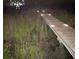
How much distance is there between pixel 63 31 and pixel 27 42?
1.09 feet

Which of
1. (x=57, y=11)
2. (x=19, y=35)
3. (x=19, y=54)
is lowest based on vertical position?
Answer: (x=19, y=54)

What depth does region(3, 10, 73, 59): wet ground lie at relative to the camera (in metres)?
2.53

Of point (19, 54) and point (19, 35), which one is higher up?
point (19, 35)

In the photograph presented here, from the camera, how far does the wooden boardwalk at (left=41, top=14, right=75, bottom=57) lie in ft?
7.99

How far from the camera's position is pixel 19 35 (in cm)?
256

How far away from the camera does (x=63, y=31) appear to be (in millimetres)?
2537

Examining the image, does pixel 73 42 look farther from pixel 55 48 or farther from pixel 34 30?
pixel 34 30

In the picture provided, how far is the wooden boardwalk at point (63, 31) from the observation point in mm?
2437

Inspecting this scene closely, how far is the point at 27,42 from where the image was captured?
2.53 m

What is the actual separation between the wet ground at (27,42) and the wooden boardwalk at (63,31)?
5cm

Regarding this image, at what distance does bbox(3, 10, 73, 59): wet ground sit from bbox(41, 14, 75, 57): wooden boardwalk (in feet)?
0.18

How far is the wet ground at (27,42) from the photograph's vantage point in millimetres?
2527

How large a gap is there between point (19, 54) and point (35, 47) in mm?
154
